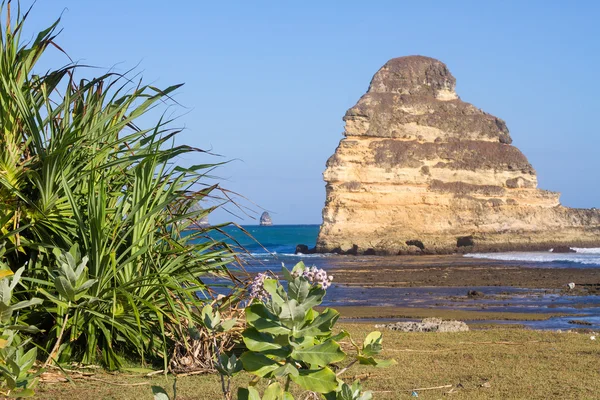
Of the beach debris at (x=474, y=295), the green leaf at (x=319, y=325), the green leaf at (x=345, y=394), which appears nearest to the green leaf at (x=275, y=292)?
the green leaf at (x=319, y=325)

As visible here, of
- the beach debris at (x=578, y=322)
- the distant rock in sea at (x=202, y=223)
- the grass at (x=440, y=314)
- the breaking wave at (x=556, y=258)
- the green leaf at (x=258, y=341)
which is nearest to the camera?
the green leaf at (x=258, y=341)

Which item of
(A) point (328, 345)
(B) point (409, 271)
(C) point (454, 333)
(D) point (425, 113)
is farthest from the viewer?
(D) point (425, 113)

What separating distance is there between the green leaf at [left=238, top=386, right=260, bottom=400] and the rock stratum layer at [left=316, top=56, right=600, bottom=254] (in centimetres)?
5049

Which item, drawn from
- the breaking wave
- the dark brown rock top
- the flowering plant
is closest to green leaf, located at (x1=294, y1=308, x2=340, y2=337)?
the flowering plant

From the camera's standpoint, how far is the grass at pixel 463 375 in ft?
19.0

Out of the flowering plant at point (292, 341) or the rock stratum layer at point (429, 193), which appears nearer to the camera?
the flowering plant at point (292, 341)

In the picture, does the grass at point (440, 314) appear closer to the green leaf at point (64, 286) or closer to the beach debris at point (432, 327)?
the beach debris at point (432, 327)

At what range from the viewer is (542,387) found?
6.25 m

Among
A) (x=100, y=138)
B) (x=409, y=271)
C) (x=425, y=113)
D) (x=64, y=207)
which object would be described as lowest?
(x=409, y=271)

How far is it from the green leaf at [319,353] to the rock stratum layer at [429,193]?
50575 millimetres

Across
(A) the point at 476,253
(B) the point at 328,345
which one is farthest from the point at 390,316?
(A) the point at 476,253

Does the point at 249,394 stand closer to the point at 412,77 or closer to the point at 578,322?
the point at 578,322

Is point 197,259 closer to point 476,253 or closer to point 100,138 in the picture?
point 100,138

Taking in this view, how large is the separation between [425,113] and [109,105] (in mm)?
56444
